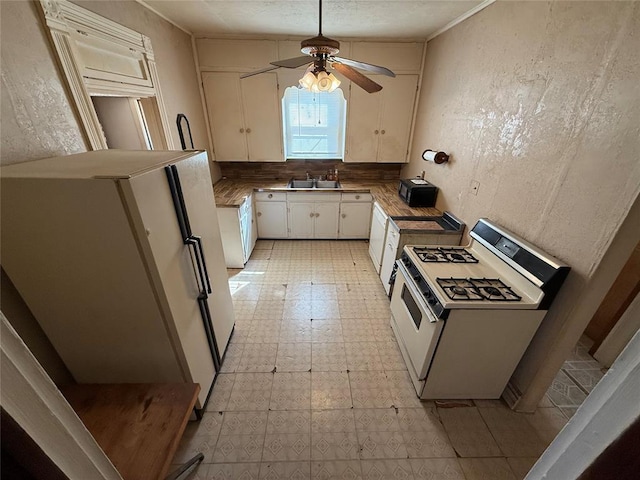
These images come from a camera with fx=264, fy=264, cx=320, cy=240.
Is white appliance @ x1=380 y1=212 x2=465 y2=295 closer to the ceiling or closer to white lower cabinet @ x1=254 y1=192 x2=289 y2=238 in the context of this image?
white lower cabinet @ x1=254 y1=192 x2=289 y2=238

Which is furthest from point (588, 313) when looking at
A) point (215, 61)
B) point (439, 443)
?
point (215, 61)

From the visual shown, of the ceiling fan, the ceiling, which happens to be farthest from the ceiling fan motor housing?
the ceiling

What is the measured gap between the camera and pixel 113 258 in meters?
1.16

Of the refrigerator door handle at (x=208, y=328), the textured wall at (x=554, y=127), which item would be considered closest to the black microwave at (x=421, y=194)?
the textured wall at (x=554, y=127)

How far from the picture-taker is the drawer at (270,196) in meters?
3.69

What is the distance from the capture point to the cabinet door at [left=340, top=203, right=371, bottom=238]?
379 cm

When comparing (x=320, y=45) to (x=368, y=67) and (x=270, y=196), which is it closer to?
(x=368, y=67)

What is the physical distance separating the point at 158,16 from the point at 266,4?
1035 millimetres

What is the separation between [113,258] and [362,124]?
11.0 feet

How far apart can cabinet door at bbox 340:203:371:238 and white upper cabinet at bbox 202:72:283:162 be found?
4.05 ft

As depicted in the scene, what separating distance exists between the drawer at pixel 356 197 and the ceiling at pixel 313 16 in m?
1.85

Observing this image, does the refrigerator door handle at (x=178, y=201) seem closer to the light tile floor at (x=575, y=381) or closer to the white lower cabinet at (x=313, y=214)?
the white lower cabinet at (x=313, y=214)

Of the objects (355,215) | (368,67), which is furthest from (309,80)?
(355,215)

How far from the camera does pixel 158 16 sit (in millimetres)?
2408
